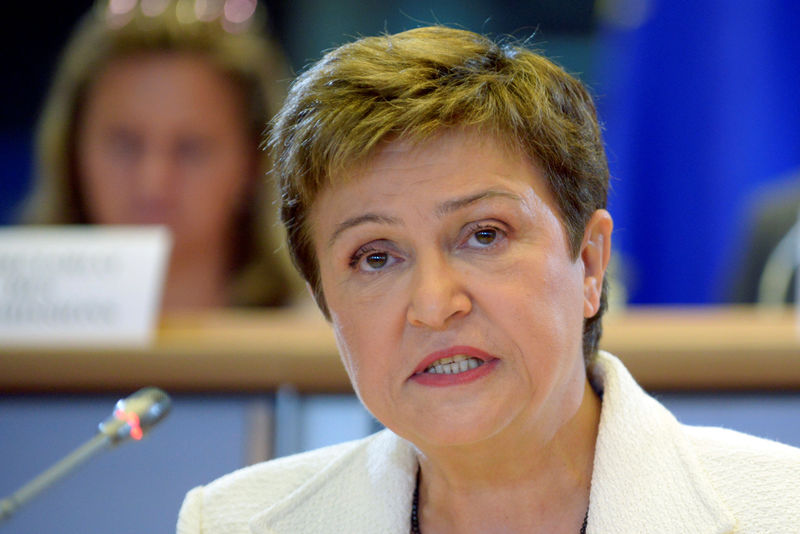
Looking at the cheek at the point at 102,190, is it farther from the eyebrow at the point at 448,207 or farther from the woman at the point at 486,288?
the eyebrow at the point at 448,207

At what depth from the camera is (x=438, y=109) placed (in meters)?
1.28

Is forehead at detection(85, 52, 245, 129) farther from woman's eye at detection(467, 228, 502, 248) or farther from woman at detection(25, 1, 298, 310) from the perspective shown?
woman's eye at detection(467, 228, 502, 248)

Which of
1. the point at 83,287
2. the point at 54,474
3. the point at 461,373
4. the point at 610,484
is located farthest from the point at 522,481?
the point at 83,287

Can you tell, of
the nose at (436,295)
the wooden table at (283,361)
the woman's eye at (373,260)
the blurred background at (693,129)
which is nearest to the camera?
the nose at (436,295)

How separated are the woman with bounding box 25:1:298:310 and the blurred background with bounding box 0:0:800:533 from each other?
1.50ft

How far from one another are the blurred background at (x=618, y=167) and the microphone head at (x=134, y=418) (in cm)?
49

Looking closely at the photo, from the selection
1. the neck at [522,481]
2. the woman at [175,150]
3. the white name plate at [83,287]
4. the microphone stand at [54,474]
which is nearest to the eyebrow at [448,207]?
the neck at [522,481]

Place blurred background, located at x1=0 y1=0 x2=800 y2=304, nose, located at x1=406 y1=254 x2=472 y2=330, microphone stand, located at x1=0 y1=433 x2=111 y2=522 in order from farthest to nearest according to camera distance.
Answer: blurred background, located at x1=0 y1=0 x2=800 y2=304
microphone stand, located at x1=0 y1=433 x2=111 y2=522
nose, located at x1=406 y1=254 x2=472 y2=330

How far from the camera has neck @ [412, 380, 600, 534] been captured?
4.51 ft

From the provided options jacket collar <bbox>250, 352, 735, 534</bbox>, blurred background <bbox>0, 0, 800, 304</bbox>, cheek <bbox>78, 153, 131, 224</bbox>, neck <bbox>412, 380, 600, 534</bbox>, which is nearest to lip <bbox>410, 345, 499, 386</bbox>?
neck <bbox>412, 380, 600, 534</bbox>

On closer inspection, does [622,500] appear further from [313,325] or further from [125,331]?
[125,331]

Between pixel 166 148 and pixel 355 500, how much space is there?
1.76 m

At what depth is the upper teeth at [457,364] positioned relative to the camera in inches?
50.4

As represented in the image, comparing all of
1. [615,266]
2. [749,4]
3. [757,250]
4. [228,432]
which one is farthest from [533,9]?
[228,432]
